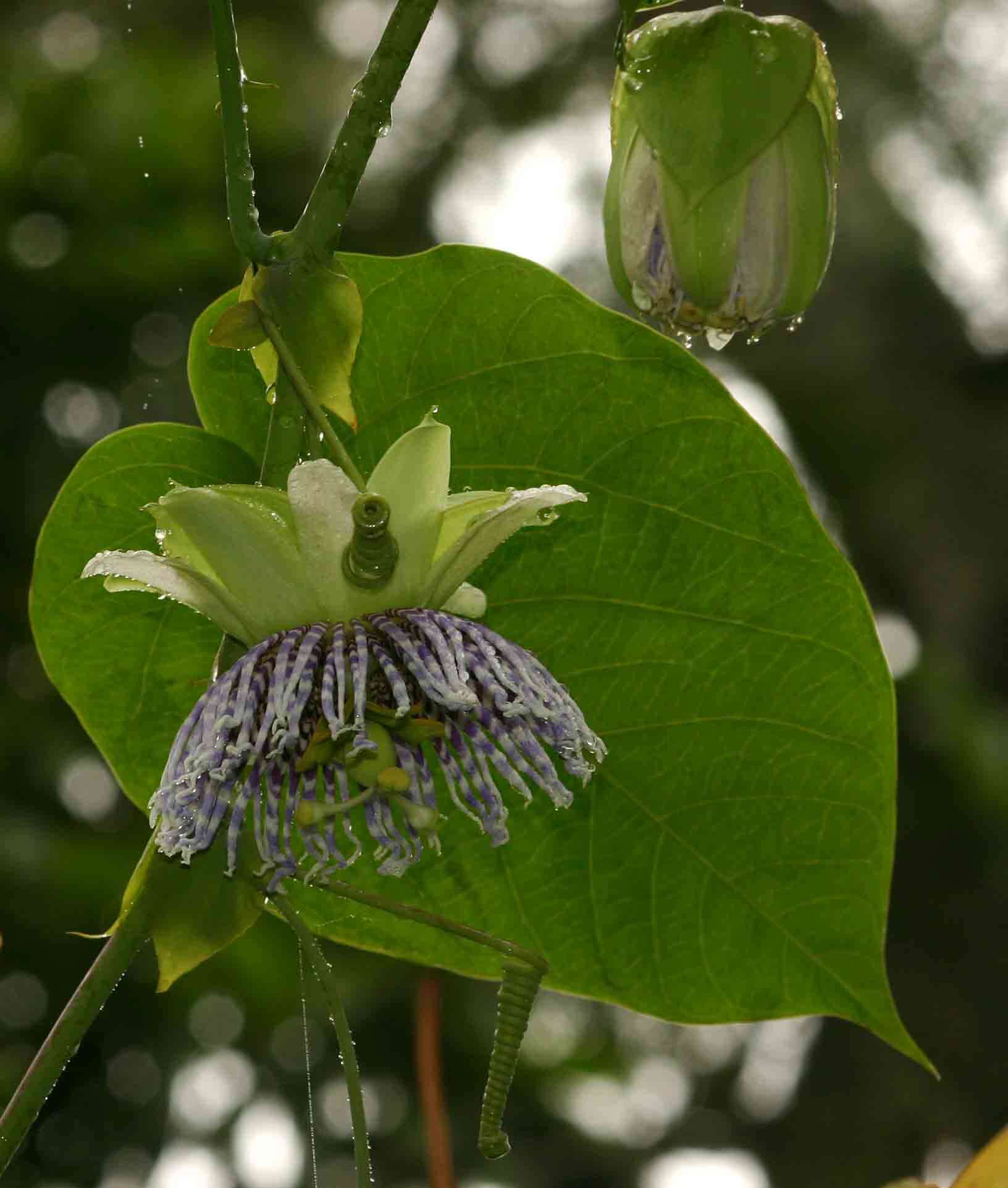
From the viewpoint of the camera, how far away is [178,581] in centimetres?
76

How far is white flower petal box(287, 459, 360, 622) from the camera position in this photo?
0.74 metres

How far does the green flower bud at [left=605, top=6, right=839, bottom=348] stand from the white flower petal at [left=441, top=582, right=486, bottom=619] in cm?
15

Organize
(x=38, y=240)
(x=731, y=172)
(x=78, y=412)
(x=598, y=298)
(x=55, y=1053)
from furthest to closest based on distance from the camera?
(x=598, y=298), (x=78, y=412), (x=38, y=240), (x=731, y=172), (x=55, y=1053)

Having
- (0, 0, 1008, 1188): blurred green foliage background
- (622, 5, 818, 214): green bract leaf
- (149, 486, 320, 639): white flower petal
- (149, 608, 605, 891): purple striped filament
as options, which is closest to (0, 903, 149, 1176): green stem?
(149, 608, 605, 891): purple striped filament

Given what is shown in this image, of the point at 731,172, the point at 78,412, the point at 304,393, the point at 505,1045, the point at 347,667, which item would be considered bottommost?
the point at 78,412

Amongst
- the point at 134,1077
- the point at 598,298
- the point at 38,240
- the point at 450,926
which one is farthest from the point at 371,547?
the point at 598,298

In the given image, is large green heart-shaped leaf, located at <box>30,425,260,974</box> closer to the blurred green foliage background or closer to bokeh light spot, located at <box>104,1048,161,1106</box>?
the blurred green foliage background

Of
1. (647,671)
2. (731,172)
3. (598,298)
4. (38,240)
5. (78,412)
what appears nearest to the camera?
(731,172)

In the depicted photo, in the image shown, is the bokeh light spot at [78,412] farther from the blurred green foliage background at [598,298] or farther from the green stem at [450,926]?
the green stem at [450,926]

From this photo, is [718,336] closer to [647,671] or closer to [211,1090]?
[647,671]

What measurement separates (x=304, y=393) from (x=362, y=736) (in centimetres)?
14

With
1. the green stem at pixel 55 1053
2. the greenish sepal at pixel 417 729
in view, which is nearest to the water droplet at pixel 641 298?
the greenish sepal at pixel 417 729

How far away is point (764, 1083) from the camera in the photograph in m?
3.07

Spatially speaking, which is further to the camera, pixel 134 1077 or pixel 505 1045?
pixel 134 1077
